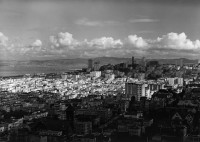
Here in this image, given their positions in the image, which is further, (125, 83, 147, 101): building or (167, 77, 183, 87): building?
(167, 77, 183, 87): building

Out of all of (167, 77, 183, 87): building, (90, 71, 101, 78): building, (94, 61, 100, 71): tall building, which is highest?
(94, 61, 100, 71): tall building

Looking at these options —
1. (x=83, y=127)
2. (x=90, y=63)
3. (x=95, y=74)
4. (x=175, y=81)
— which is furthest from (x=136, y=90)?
(x=95, y=74)

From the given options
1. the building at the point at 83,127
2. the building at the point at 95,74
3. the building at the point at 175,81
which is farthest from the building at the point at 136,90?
the building at the point at 95,74

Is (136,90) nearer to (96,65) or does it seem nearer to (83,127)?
(83,127)

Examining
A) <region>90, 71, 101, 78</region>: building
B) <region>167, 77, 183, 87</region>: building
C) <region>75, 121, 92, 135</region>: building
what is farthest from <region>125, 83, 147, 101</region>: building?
<region>90, 71, 101, 78</region>: building

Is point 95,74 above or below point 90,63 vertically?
below

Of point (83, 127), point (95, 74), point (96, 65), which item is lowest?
point (83, 127)

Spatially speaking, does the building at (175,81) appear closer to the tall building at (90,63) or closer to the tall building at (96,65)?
the tall building at (96,65)

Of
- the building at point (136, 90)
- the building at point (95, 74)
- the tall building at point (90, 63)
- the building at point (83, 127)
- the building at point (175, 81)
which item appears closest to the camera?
the building at point (83, 127)

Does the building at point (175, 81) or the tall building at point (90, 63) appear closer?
the building at point (175, 81)

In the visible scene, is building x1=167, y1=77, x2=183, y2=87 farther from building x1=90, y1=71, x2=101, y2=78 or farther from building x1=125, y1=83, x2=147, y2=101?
building x1=90, y1=71, x2=101, y2=78

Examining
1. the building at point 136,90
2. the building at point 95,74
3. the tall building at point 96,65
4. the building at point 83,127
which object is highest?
the tall building at point 96,65
